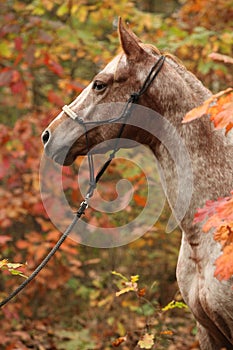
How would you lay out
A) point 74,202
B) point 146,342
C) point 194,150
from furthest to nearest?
1. point 74,202
2. point 146,342
3. point 194,150

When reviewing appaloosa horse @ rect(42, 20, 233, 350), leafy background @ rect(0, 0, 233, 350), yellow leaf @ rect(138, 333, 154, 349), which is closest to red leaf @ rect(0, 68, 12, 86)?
leafy background @ rect(0, 0, 233, 350)

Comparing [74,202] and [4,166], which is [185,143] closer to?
[4,166]

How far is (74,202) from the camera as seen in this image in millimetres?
6441

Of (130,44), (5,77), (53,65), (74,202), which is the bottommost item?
(74,202)

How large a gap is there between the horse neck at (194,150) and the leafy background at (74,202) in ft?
7.63

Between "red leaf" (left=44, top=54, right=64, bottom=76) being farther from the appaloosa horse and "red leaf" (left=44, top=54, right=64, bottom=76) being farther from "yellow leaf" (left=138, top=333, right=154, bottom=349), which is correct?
"yellow leaf" (left=138, top=333, right=154, bottom=349)

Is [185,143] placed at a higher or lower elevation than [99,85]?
lower

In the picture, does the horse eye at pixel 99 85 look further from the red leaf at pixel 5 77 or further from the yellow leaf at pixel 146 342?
the red leaf at pixel 5 77

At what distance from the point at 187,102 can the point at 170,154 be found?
277 mm

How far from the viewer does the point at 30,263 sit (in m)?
5.94

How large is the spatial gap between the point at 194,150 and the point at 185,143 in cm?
6

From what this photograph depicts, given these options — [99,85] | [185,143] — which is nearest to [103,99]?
[99,85]

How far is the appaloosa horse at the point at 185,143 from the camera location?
9.09ft

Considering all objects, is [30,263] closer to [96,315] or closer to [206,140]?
[96,315]
